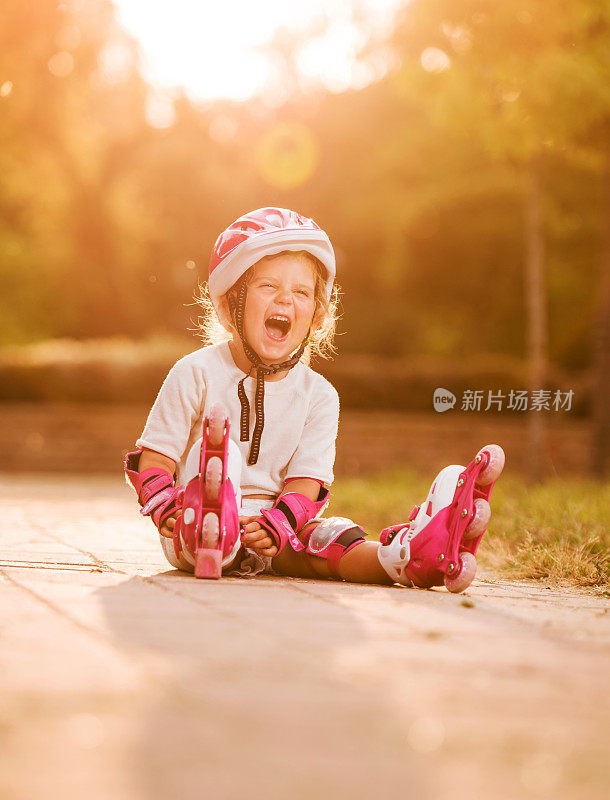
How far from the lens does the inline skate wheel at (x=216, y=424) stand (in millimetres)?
3162

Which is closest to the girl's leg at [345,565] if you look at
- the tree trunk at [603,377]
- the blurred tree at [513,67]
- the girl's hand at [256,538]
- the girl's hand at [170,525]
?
the girl's hand at [256,538]

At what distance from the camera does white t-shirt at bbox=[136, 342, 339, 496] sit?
12.4 ft

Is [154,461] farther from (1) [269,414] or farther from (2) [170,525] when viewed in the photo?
(1) [269,414]

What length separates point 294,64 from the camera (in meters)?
28.3

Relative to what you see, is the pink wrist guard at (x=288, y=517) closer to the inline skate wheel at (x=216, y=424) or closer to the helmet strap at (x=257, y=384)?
the helmet strap at (x=257, y=384)

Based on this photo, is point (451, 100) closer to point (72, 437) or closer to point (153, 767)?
point (72, 437)

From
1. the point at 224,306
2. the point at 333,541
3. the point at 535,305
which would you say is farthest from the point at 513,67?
the point at 333,541

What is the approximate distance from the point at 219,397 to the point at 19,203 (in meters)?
22.9

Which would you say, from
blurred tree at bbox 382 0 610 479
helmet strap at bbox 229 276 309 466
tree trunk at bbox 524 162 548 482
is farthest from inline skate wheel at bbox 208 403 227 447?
tree trunk at bbox 524 162 548 482

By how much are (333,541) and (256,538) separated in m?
0.31

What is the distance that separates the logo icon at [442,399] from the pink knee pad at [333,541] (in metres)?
9.79

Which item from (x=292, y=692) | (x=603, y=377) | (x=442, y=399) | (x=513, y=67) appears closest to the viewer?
(x=292, y=692)

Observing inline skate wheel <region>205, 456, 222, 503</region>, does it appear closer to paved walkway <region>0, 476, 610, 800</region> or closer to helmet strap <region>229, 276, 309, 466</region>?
paved walkway <region>0, 476, 610, 800</region>

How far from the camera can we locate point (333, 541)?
3.69 m
